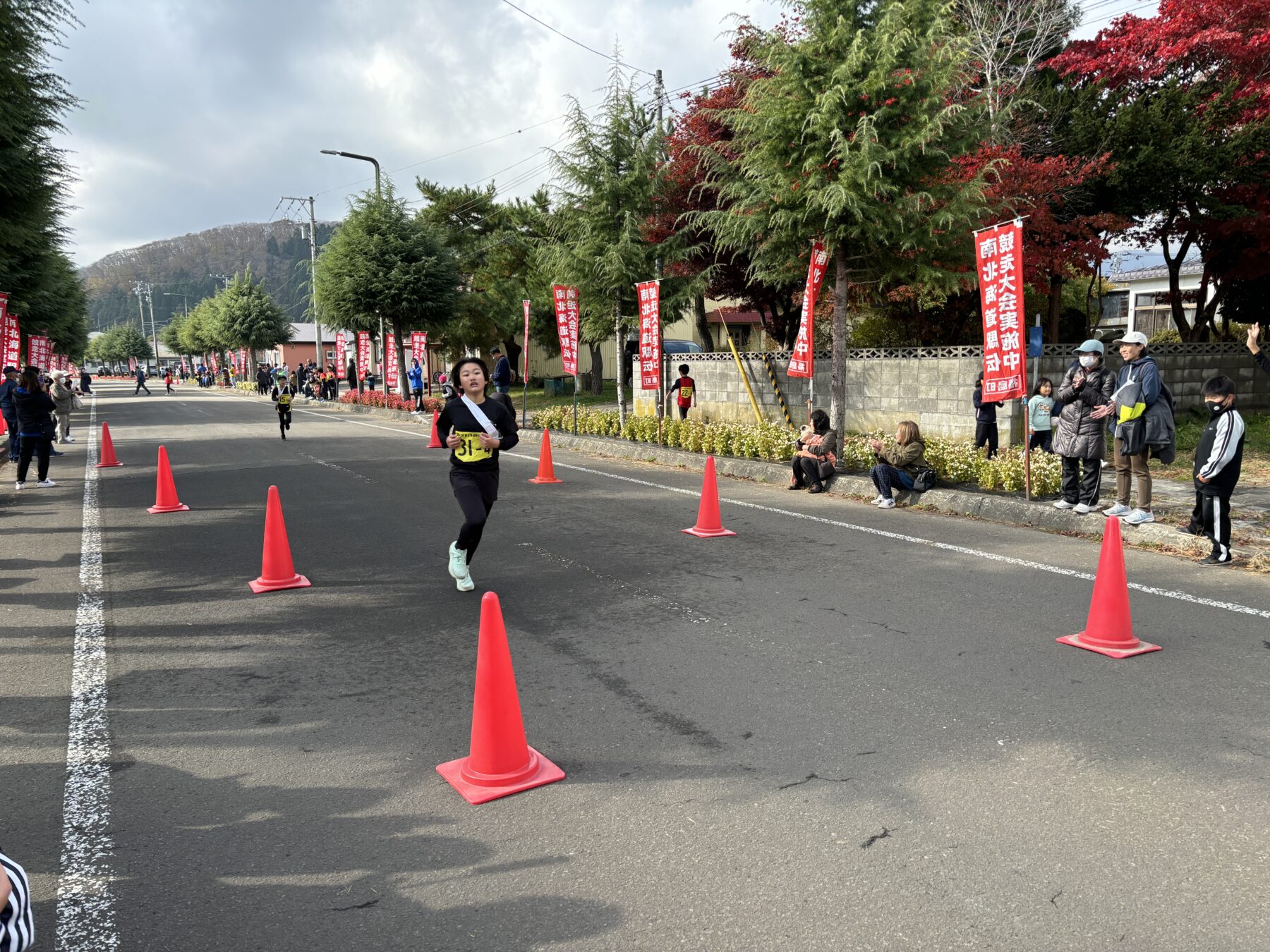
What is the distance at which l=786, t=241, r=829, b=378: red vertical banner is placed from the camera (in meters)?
12.6

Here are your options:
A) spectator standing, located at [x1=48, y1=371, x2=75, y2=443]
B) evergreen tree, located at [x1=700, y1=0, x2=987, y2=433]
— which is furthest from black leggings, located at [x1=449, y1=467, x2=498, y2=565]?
spectator standing, located at [x1=48, y1=371, x2=75, y2=443]

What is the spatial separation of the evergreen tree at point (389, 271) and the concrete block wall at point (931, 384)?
14.5 metres

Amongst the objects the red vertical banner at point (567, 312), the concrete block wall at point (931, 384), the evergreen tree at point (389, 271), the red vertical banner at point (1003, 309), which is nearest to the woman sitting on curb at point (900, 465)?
the red vertical banner at point (1003, 309)

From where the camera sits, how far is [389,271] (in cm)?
2903

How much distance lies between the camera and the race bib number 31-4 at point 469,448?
20.7 ft

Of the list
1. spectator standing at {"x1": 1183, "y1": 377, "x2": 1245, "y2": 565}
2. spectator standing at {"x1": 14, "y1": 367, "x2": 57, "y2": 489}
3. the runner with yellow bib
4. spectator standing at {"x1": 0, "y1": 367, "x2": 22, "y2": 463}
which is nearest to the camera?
spectator standing at {"x1": 1183, "y1": 377, "x2": 1245, "y2": 565}

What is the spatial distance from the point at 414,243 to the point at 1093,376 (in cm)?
2506

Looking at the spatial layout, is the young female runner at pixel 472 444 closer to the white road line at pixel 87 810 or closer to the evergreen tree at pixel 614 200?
the white road line at pixel 87 810

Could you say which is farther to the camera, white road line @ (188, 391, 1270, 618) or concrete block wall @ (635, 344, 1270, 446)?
concrete block wall @ (635, 344, 1270, 446)

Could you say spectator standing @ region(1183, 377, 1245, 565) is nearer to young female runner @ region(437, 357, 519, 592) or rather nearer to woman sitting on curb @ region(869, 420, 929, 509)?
woman sitting on curb @ region(869, 420, 929, 509)

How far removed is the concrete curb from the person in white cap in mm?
232

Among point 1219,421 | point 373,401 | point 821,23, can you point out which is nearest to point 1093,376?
point 1219,421

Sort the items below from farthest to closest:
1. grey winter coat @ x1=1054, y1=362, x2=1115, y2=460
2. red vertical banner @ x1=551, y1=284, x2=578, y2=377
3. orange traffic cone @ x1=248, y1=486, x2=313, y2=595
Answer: red vertical banner @ x1=551, y1=284, x2=578, y2=377, grey winter coat @ x1=1054, y1=362, x2=1115, y2=460, orange traffic cone @ x1=248, y1=486, x2=313, y2=595

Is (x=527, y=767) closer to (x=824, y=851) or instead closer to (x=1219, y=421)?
(x=824, y=851)
